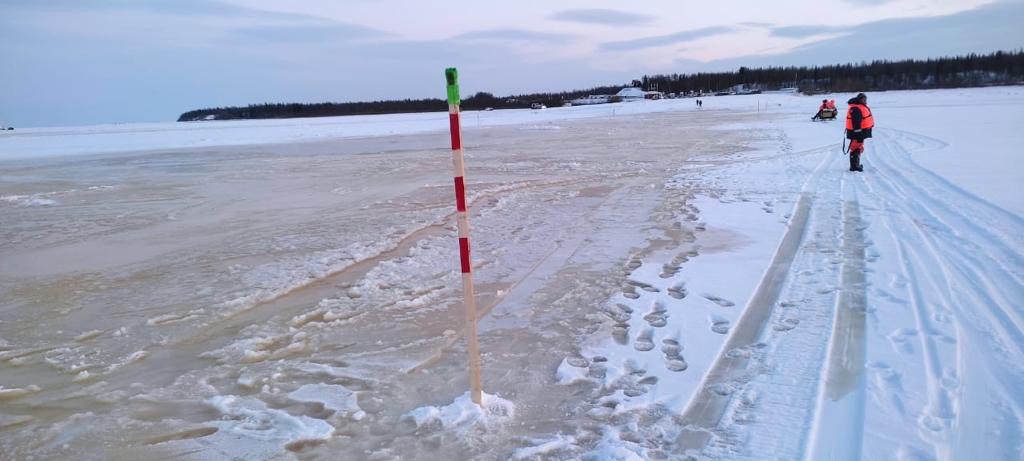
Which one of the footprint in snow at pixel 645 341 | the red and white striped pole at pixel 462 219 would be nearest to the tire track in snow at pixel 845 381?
the footprint in snow at pixel 645 341

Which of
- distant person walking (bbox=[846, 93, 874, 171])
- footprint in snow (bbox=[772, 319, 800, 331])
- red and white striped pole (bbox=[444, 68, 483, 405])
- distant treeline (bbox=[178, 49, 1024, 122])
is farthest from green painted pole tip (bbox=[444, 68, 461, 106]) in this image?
distant treeline (bbox=[178, 49, 1024, 122])

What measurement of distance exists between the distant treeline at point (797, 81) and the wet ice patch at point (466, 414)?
115m

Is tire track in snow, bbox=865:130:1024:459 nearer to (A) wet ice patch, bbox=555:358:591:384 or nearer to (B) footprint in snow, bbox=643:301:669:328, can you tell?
(B) footprint in snow, bbox=643:301:669:328

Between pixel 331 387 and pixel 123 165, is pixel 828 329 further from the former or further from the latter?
pixel 123 165

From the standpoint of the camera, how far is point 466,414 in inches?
131

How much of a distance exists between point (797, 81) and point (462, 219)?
187 metres

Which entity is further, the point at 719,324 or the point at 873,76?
the point at 873,76

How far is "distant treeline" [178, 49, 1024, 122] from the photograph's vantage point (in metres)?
123

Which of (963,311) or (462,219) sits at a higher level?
(462,219)

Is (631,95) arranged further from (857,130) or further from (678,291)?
(678,291)

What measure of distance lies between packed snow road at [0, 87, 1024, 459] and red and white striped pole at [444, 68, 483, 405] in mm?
228

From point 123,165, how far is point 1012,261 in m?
24.8

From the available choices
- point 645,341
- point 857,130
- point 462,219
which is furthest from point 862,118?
point 462,219

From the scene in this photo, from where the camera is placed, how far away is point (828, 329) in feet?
14.2
